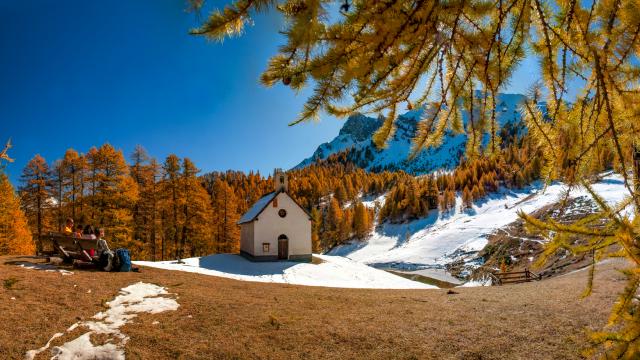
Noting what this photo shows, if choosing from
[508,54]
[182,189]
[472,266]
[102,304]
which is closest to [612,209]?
[508,54]

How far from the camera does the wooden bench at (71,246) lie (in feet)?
40.0

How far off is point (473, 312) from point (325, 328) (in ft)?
13.6

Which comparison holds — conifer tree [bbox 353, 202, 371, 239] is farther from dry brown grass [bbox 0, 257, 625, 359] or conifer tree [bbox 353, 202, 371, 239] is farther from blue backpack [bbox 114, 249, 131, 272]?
dry brown grass [bbox 0, 257, 625, 359]

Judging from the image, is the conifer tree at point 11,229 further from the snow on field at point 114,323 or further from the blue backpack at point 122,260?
the snow on field at point 114,323

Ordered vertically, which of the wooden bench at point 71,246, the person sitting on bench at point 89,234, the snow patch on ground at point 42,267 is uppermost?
the person sitting on bench at point 89,234

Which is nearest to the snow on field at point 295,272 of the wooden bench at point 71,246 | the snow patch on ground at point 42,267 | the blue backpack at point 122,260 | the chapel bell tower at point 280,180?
the blue backpack at point 122,260

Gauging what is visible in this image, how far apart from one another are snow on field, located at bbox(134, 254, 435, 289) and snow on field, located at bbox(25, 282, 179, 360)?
697 centimetres

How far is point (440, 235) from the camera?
64.2m

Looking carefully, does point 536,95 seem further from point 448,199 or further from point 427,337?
point 448,199

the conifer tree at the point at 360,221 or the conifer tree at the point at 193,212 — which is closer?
the conifer tree at the point at 193,212

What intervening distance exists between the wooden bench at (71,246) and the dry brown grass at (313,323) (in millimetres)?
1437

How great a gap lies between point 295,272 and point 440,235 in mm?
50848

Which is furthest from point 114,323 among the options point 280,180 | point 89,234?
point 280,180

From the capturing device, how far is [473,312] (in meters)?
9.13
